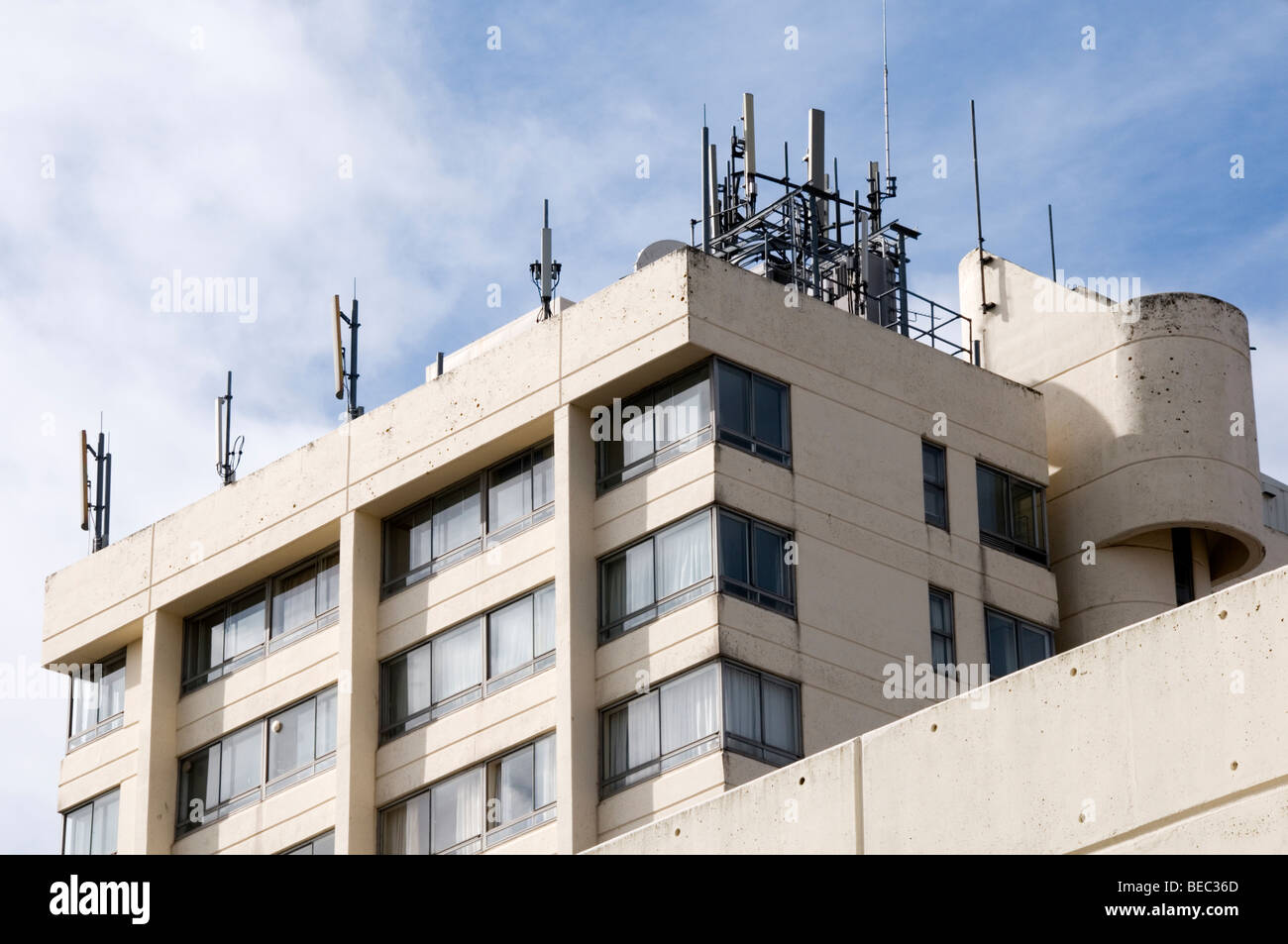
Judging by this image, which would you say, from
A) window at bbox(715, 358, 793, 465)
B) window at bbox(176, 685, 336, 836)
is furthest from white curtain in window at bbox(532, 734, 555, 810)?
window at bbox(715, 358, 793, 465)

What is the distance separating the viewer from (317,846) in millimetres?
43625

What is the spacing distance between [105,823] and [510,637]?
1114 centimetres

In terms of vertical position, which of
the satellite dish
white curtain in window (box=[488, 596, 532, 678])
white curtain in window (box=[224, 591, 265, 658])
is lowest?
white curtain in window (box=[488, 596, 532, 678])

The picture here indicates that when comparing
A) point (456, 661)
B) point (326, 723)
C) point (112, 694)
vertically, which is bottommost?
point (326, 723)

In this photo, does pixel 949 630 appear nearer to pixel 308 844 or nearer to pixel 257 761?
pixel 308 844

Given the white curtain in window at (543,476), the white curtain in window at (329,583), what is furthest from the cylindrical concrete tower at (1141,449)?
the white curtain in window at (329,583)

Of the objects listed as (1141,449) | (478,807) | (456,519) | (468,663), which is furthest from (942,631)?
(456,519)

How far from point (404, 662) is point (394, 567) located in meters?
1.89

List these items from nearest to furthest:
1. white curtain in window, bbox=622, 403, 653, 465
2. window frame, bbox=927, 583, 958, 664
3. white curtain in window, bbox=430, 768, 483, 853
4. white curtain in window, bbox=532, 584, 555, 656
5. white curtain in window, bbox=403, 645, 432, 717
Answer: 1. white curtain in window, bbox=622, 403, 653, 465
2. white curtain in window, bbox=532, 584, 555, 656
3. window frame, bbox=927, 583, 958, 664
4. white curtain in window, bbox=430, 768, 483, 853
5. white curtain in window, bbox=403, 645, 432, 717

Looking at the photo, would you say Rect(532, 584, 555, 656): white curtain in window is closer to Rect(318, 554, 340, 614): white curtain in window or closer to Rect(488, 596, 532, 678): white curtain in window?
Rect(488, 596, 532, 678): white curtain in window

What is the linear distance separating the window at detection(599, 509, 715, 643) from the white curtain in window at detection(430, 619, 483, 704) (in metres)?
2.85

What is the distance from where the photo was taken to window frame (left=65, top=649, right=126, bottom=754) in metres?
49.1
